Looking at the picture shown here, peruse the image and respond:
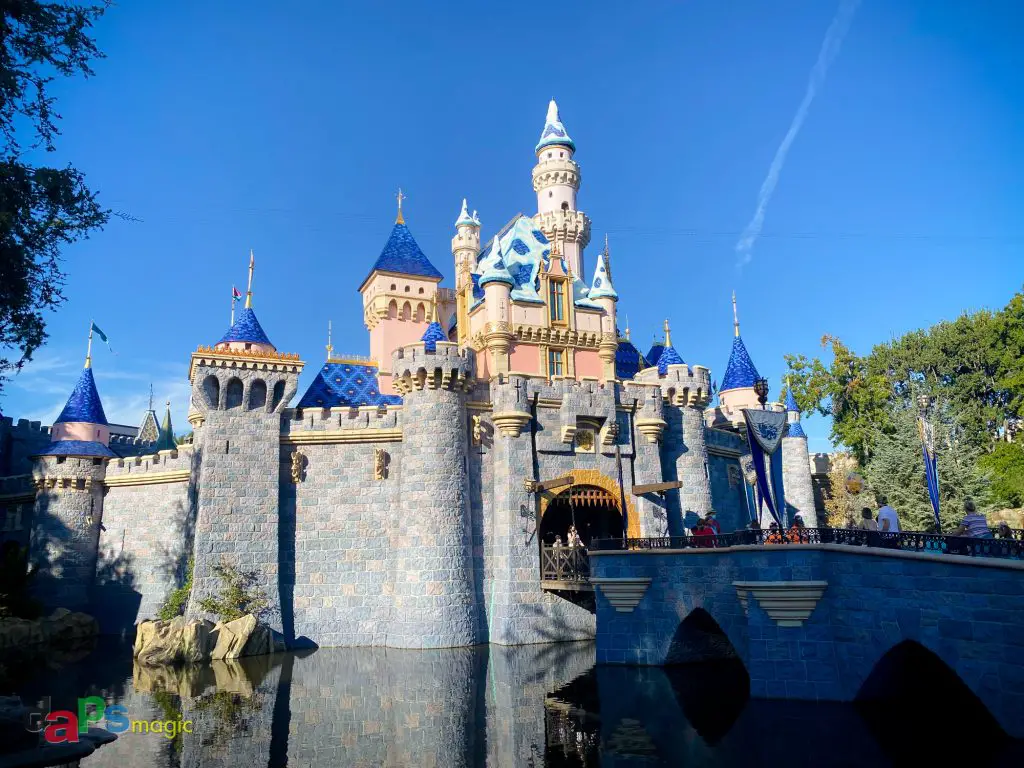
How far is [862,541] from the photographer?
45.4ft

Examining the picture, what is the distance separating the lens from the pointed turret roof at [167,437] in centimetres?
3550

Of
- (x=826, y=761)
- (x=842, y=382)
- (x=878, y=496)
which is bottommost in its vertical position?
(x=826, y=761)

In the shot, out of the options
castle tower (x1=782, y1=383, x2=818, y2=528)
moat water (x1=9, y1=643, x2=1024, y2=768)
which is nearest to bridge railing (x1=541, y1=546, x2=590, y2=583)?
moat water (x1=9, y1=643, x2=1024, y2=768)

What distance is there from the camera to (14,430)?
34.4 meters

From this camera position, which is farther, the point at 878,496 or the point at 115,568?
the point at 878,496

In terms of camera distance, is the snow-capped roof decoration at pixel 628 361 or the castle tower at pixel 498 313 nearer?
the castle tower at pixel 498 313

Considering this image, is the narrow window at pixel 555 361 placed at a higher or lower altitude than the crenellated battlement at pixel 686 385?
higher

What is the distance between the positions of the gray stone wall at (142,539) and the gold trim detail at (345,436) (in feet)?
14.1

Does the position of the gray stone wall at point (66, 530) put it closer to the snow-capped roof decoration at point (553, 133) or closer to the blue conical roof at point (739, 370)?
the snow-capped roof decoration at point (553, 133)

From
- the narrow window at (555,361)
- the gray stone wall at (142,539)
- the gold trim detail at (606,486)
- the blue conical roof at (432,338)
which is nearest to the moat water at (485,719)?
the gold trim detail at (606,486)

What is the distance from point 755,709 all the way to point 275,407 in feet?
54.5

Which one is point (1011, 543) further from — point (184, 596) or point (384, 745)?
point (184, 596)

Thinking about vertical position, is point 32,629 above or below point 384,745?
above

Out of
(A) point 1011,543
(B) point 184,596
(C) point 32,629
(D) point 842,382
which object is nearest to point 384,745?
(A) point 1011,543
